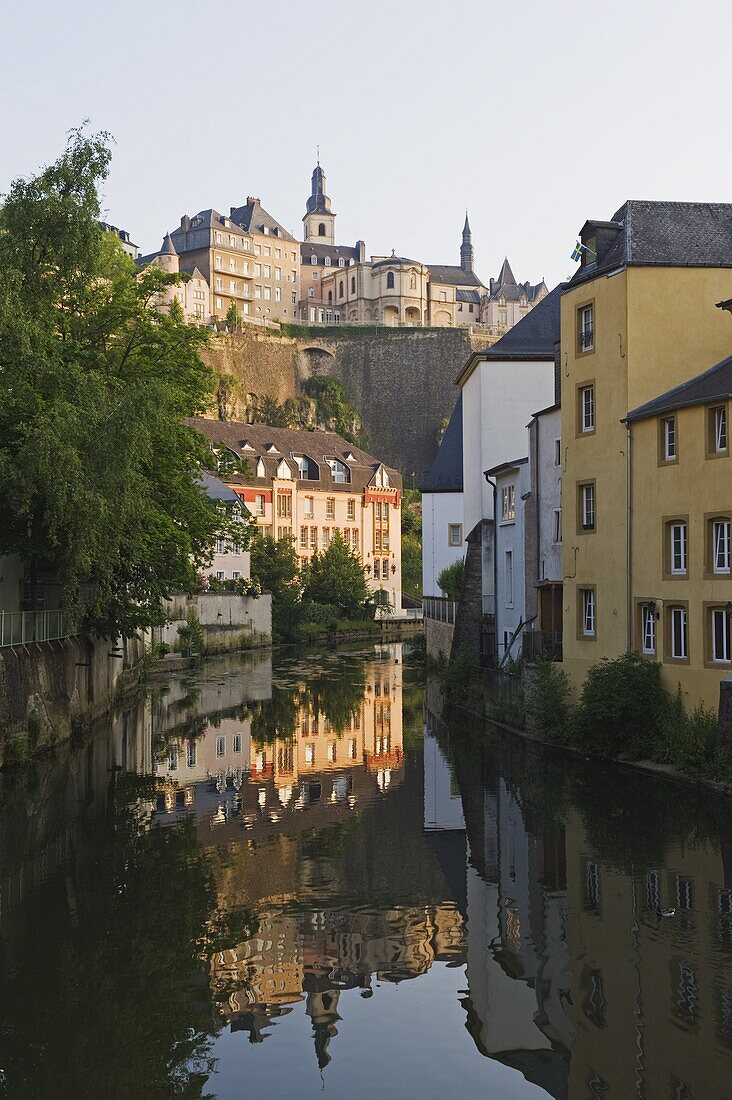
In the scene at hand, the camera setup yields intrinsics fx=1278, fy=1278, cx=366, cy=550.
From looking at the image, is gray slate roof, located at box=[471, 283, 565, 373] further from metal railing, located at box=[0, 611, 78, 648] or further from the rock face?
the rock face

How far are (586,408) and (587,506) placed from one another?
2254 mm

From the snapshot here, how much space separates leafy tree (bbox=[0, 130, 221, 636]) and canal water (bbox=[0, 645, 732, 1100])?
485 cm

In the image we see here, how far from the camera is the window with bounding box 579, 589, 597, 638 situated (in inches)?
1139

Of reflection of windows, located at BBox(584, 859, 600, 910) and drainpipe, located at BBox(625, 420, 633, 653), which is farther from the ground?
drainpipe, located at BBox(625, 420, 633, 653)

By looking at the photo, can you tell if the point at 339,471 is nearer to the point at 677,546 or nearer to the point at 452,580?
the point at 452,580

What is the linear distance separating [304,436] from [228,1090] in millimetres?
82753

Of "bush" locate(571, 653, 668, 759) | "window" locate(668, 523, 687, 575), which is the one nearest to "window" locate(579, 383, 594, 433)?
"window" locate(668, 523, 687, 575)

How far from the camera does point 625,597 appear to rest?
27.2 meters

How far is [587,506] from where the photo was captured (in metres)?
29.3

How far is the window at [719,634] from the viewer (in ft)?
78.4

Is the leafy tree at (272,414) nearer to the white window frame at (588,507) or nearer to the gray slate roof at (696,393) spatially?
the white window frame at (588,507)

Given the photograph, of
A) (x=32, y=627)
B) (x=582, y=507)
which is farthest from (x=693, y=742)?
(x=32, y=627)

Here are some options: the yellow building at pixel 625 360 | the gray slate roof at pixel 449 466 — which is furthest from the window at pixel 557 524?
the gray slate roof at pixel 449 466

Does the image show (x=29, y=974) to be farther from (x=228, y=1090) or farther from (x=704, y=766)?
(x=704, y=766)
